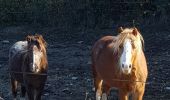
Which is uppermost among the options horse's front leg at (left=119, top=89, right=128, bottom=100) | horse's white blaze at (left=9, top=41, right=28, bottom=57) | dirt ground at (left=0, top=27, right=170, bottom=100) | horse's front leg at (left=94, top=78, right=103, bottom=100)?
horse's white blaze at (left=9, top=41, right=28, bottom=57)

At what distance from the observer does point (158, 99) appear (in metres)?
9.55

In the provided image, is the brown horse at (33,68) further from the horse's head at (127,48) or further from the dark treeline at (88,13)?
the dark treeline at (88,13)

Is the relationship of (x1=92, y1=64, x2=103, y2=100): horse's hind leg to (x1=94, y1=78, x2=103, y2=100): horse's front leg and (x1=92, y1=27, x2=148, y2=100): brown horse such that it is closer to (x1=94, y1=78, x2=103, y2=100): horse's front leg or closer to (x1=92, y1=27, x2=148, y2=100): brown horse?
(x1=94, y1=78, x2=103, y2=100): horse's front leg

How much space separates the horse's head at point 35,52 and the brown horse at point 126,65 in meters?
1.13

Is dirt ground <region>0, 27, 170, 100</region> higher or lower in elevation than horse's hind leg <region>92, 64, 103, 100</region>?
lower

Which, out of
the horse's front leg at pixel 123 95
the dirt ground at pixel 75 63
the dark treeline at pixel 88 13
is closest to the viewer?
the horse's front leg at pixel 123 95

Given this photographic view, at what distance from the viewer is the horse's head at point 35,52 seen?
884 centimetres

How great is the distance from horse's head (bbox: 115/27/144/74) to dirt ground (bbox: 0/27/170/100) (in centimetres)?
225

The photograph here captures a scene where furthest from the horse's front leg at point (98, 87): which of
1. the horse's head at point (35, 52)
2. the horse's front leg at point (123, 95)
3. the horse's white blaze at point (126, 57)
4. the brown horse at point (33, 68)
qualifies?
the horse's white blaze at point (126, 57)

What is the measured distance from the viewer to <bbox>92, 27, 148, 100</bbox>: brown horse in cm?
733

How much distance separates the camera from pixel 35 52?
8.91 m

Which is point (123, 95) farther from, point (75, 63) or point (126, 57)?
point (75, 63)

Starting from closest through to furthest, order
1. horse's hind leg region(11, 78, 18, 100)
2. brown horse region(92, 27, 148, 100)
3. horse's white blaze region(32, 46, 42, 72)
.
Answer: brown horse region(92, 27, 148, 100) → horse's white blaze region(32, 46, 42, 72) → horse's hind leg region(11, 78, 18, 100)

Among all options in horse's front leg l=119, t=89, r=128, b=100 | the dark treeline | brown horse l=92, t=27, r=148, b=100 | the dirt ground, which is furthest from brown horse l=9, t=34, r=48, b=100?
the dark treeline
